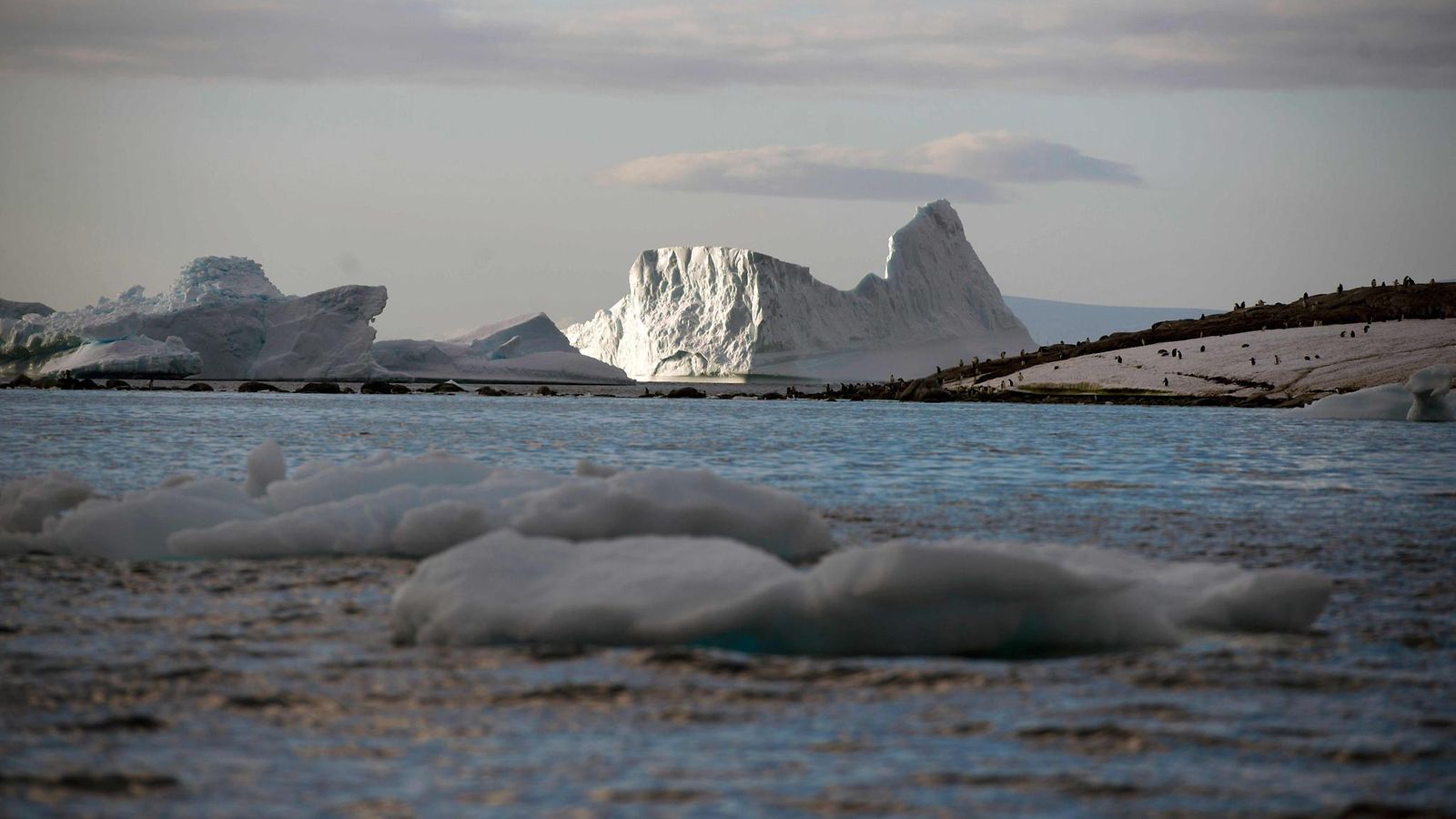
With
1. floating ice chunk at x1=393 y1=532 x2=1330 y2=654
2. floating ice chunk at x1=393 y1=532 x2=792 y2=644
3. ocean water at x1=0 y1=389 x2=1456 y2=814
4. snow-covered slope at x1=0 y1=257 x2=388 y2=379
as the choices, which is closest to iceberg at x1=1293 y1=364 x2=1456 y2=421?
ocean water at x1=0 y1=389 x2=1456 y2=814

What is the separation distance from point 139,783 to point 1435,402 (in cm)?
4566

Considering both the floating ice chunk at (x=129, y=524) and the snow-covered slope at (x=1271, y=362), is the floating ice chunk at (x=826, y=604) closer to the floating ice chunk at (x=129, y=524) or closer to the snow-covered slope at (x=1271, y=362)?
the floating ice chunk at (x=129, y=524)

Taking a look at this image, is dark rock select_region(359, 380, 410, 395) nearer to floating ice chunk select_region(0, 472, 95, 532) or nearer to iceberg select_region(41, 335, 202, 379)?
iceberg select_region(41, 335, 202, 379)

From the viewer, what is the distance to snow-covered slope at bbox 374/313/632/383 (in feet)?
371

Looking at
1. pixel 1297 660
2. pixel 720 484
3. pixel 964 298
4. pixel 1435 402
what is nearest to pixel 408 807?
pixel 1297 660

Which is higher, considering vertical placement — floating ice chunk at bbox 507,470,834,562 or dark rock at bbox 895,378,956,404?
floating ice chunk at bbox 507,470,834,562

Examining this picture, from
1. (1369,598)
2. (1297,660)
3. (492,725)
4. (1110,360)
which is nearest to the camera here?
(492,725)

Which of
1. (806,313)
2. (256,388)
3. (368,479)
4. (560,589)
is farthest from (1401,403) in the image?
(806,313)

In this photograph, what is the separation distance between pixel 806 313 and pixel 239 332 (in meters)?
50.1

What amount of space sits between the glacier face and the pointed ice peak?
36983mm

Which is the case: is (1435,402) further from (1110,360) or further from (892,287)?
(892,287)

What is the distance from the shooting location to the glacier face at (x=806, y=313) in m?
125

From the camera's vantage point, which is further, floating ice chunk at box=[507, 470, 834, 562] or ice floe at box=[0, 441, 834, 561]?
ice floe at box=[0, 441, 834, 561]

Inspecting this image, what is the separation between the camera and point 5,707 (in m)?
5.44
